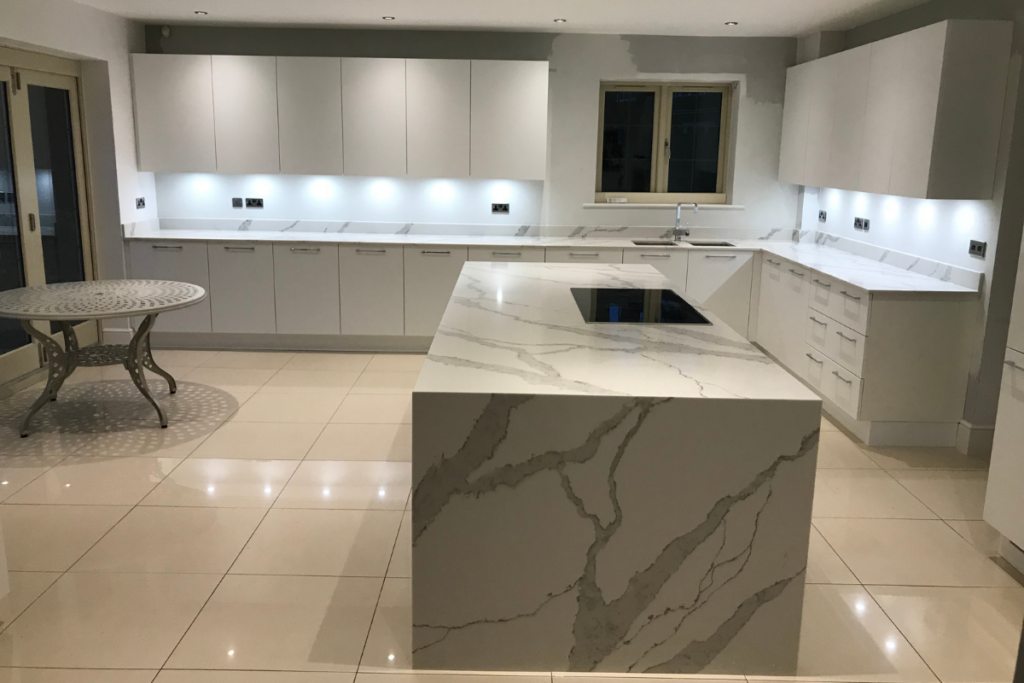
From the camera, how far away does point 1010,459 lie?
2.97 meters

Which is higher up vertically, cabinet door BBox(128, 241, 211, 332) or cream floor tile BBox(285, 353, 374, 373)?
cabinet door BBox(128, 241, 211, 332)

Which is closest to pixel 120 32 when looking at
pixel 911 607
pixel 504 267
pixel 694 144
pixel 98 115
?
pixel 98 115

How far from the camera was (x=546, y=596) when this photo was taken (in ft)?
7.77

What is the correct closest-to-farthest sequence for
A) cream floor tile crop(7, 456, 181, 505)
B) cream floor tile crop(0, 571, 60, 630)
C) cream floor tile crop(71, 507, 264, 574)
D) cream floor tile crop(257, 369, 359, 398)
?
1. cream floor tile crop(0, 571, 60, 630)
2. cream floor tile crop(71, 507, 264, 574)
3. cream floor tile crop(7, 456, 181, 505)
4. cream floor tile crop(257, 369, 359, 398)

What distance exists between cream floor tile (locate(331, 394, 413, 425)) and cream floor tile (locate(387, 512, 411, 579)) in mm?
1353

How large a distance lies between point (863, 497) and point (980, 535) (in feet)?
1.63

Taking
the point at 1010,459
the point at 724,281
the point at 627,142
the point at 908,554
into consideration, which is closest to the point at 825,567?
the point at 908,554

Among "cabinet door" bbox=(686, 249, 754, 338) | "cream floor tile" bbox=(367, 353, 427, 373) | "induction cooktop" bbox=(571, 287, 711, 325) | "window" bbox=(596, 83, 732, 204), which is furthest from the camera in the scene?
"window" bbox=(596, 83, 732, 204)

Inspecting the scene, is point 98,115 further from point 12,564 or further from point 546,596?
point 546,596

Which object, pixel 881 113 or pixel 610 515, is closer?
pixel 610 515

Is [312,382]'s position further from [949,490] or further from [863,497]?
[949,490]

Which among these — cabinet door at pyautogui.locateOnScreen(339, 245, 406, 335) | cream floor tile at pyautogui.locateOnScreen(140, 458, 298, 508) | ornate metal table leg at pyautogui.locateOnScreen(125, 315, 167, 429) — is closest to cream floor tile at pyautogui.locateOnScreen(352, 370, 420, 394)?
cabinet door at pyautogui.locateOnScreen(339, 245, 406, 335)

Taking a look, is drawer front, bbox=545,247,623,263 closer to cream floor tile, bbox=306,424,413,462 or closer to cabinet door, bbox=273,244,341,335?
cabinet door, bbox=273,244,341,335

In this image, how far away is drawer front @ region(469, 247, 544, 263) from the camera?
6.01m
